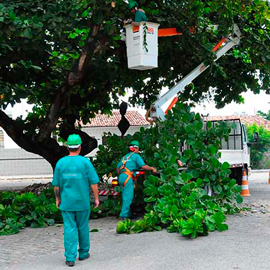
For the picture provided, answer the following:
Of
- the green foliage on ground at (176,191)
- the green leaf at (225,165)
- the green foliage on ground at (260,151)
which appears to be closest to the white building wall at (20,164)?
the green foliage on ground at (260,151)

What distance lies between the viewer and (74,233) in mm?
6379

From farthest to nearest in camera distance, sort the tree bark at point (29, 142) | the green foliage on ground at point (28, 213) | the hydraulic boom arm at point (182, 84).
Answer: the tree bark at point (29, 142)
the hydraulic boom arm at point (182, 84)
the green foliage on ground at point (28, 213)

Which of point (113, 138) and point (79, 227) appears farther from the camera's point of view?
point (113, 138)

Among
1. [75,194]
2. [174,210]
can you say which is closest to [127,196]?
[174,210]

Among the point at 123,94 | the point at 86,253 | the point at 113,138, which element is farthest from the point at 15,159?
the point at 86,253

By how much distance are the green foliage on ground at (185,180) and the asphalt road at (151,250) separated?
25 centimetres

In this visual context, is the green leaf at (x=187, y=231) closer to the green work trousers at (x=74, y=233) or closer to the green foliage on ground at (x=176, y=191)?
the green foliage on ground at (x=176, y=191)

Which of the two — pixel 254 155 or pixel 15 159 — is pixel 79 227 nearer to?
pixel 15 159

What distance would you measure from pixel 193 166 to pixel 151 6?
4150 millimetres

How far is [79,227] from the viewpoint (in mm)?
6492

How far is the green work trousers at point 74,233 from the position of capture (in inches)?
248

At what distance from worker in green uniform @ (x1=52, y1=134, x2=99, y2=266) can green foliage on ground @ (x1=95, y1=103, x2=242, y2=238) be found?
5.57 ft

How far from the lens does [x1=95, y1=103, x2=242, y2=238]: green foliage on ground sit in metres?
8.07

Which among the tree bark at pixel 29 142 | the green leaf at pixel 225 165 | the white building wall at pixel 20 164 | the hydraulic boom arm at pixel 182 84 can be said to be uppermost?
the hydraulic boom arm at pixel 182 84
